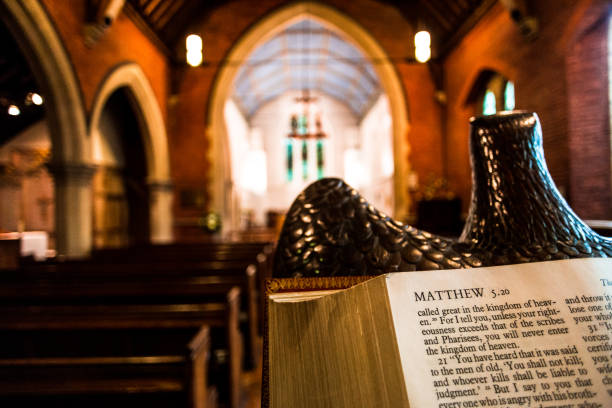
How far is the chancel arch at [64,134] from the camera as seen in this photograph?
4719 mm

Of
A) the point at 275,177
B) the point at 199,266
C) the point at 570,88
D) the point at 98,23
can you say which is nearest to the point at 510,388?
the point at 199,266

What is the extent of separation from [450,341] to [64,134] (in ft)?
19.4

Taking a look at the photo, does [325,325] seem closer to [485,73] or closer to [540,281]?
[540,281]

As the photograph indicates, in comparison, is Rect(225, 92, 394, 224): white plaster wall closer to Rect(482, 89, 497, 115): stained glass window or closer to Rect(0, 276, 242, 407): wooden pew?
Rect(482, 89, 497, 115): stained glass window

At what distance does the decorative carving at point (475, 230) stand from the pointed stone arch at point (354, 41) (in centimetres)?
830

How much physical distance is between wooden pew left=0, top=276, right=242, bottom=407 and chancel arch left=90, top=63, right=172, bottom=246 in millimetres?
5251

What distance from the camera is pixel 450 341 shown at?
0.43 metres

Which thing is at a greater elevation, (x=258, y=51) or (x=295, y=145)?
(x=258, y=51)

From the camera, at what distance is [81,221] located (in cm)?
552

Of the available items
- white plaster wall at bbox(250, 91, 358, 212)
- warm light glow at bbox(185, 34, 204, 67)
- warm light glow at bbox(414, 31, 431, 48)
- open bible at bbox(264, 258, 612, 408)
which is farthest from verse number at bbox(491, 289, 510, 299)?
white plaster wall at bbox(250, 91, 358, 212)

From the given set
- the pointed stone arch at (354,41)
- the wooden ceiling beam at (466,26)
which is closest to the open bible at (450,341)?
the wooden ceiling beam at (466,26)

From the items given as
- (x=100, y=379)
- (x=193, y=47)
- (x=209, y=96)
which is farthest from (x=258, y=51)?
(x=100, y=379)

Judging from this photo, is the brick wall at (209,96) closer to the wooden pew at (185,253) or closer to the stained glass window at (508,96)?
the stained glass window at (508,96)

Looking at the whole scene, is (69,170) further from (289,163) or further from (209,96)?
(289,163)
